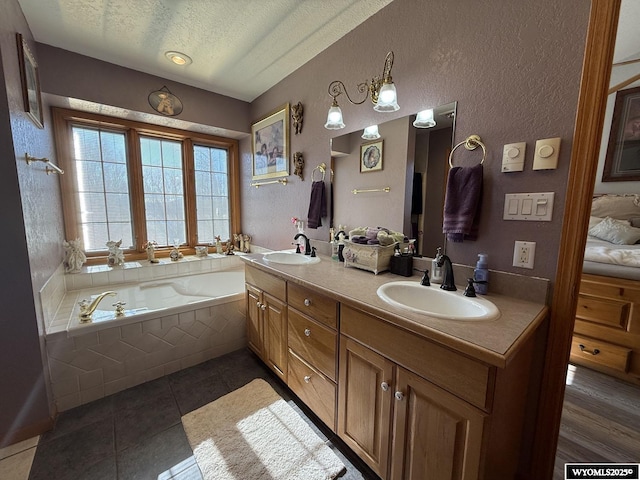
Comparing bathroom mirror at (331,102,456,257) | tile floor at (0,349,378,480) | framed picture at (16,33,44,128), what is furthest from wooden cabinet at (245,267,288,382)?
framed picture at (16,33,44,128)

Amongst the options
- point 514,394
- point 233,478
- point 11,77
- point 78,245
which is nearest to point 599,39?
point 514,394

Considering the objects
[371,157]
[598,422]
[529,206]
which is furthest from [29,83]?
[598,422]

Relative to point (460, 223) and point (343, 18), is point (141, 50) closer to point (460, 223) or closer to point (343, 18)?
point (343, 18)

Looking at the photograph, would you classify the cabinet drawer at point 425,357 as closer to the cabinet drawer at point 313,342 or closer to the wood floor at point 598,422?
the cabinet drawer at point 313,342

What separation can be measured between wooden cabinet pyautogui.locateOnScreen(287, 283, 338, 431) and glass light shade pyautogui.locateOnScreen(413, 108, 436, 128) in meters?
1.11

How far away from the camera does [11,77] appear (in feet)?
4.47

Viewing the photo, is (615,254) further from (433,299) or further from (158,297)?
(158,297)

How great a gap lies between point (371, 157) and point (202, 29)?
1.54 metres

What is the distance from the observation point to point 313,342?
56.1 inches

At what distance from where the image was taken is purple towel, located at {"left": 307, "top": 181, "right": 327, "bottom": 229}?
2.12m

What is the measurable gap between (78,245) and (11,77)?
1.54m

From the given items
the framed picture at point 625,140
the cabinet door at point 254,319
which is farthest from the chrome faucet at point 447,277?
the framed picture at point 625,140

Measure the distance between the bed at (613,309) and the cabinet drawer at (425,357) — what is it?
6.63 ft

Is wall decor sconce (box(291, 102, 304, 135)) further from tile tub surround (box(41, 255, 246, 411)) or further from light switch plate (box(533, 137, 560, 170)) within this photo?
light switch plate (box(533, 137, 560, 170))
